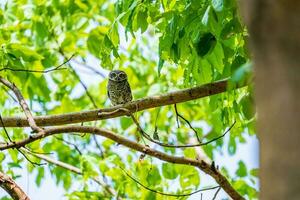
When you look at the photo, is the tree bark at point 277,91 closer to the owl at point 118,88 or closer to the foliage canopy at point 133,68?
the foliage canopy at point 133,68

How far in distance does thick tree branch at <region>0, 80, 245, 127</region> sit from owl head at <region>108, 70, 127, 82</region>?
2276 mm

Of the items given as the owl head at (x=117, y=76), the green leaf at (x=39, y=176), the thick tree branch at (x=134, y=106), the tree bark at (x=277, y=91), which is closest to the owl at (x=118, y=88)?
the owl head at (x=117, y=76)

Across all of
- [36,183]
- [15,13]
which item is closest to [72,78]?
[15,13]

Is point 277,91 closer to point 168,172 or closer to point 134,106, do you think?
point 134,106

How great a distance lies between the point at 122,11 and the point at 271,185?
71.4 inches

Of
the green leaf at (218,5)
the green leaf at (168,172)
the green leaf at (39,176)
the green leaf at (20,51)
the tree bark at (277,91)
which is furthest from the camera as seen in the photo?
the green leaf at (39,176)

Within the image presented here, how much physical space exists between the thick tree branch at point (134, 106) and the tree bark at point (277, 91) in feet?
4.94

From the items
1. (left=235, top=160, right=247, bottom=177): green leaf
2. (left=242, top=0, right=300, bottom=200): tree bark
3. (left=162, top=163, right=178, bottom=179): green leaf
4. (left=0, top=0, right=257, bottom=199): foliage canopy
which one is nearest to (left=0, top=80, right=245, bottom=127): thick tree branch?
(left=0, top=0, right=257, bottom=199): foliage canopy

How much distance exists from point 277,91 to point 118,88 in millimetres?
3930

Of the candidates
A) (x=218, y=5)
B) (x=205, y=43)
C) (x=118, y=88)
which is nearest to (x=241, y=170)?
(x=118, y=88)

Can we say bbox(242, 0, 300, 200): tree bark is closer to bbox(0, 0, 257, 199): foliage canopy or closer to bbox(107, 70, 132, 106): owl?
bbox(0, 0, 257, 199): foliage canopy

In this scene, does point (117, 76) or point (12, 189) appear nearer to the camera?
point (12, 189)

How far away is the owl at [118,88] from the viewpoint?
4.70m

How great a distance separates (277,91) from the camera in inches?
31.6
